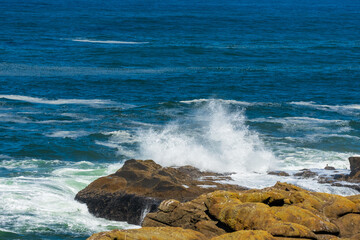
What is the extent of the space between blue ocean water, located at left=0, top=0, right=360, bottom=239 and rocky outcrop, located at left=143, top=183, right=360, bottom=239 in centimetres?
455

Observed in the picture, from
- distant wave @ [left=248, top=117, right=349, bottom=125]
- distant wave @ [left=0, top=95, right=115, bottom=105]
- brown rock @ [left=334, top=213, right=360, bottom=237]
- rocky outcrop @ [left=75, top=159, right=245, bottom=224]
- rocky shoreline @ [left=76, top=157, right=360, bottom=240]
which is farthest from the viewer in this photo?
distant wave @ [left=0, top=95, right=115, bottom=105]

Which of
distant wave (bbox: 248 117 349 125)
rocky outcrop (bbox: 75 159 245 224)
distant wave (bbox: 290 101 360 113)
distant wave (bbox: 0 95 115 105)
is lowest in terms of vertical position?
distant wave (bbox: 0 95 115 105)

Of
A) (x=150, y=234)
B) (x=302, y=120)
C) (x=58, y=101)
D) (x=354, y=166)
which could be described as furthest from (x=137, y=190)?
(x=58, y=101)

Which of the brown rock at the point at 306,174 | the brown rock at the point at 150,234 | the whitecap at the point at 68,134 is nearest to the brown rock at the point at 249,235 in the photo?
the brown rock at the point at 150,234

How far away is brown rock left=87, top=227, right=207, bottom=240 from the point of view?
472 inches

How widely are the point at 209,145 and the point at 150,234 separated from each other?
17.5 m

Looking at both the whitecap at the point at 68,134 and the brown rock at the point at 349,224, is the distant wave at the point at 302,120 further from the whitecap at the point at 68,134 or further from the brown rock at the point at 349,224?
the brown rock at the point at 349,224

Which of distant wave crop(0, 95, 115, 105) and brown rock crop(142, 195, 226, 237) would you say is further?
distant wave crop(0, 95, 115, 105)

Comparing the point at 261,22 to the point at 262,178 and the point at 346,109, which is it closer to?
the point at 346,109

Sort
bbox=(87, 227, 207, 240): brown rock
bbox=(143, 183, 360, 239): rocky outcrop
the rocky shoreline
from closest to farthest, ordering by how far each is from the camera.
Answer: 1. bbox=(87, 227, 207, 240): brown rock
2. the rocky shoreline
3. bbox=(143, 183, 360, 239): rocky outcrop

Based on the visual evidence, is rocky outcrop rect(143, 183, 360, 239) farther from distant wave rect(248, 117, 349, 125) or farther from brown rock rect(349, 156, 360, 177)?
distant wave rect(248, 117, 349, 125)

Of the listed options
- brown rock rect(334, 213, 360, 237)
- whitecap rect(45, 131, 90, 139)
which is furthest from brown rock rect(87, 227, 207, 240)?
whitecap rect(45, 131, 90, 139)

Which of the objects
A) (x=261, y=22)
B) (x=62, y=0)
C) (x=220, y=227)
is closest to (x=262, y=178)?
(x=220, y=227)

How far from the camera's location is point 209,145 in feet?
97.9
